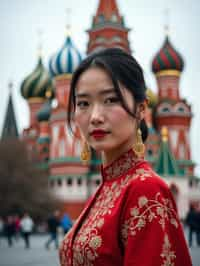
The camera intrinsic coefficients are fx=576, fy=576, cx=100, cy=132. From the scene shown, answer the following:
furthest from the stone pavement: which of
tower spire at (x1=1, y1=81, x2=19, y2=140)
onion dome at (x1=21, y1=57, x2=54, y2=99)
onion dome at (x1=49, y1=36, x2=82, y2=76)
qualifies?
tower spire at (x1=1, y1=81, x2=19, y2=140)

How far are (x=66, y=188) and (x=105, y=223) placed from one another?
121 feet

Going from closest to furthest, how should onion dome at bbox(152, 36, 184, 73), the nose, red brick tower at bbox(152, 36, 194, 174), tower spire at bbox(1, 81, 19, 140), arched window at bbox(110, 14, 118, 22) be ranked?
the nose
arched window at bbox(110, 14, 118, 22)
red brick tower at bbox(152, 36, 194, 174)
onion dome at bbox(152, 36, 184, 73)
tower spire at bbox(1, 81, 19, 140)

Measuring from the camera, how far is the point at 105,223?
194 cm

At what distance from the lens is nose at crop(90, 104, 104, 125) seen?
2.04 metres

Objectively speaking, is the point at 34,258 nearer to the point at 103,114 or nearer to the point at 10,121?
the point at 103,114

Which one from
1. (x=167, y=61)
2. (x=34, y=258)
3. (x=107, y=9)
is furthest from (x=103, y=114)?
(x=167, y=61)

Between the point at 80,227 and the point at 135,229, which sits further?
the point at 80,227

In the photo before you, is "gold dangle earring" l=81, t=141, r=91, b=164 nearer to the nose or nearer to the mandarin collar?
the mandarin collar

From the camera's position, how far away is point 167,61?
146 feet

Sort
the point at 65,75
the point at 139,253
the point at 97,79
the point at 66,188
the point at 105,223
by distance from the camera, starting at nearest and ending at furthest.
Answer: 1. the point at 139,253
2. the point at 105,223
3. the point at 97,79
4. the point at 66,188
5. the point at 65,75

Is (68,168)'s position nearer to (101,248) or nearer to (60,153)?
(60,153)

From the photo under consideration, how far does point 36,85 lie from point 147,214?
46334mm

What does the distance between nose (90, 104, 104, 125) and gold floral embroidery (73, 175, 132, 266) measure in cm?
23

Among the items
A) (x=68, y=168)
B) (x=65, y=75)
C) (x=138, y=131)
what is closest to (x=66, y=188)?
(x=68, y=168)
